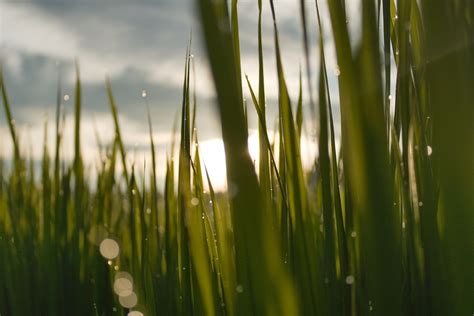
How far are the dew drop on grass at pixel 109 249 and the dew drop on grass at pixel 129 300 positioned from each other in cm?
14

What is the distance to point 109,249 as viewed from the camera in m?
1.06

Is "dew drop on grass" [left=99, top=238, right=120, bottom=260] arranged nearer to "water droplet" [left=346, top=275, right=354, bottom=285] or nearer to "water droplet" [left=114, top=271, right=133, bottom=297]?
"water droplet" [left=114, top=271, right=133, bottom=297]

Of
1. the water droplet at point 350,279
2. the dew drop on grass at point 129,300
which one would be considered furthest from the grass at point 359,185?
the dew drop on grass at point 129,300

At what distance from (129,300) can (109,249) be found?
0.19 meters

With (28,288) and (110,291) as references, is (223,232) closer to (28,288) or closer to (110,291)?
(110,291)

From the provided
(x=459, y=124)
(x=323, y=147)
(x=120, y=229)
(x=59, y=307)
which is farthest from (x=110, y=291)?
(x=459, y=124)

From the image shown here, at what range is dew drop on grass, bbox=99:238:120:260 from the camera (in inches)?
41.1

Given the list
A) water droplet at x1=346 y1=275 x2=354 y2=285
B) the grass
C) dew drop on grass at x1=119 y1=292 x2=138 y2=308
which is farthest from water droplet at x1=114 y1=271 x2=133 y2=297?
water droplet at x1=346 y1=275 x2=354 y2=285

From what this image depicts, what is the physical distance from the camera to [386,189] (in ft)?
1.34

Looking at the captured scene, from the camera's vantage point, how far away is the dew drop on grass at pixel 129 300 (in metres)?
0.87

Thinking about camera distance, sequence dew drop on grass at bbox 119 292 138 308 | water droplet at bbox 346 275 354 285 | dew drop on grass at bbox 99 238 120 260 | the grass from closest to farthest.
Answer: the grass < water droplet at bbox 346 275 354 285 < dew drop on grass at bbox 119 292 138 308 < dew drop on grass at bbox 99 238 120 260

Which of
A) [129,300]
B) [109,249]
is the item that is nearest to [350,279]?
[129,300]

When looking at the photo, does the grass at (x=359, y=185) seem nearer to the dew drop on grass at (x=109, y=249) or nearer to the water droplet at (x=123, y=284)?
the water droplet at (x=123, y=284)

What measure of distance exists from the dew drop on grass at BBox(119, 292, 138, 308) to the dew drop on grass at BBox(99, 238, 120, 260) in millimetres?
140
